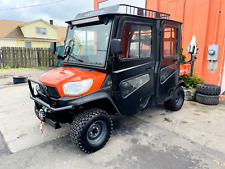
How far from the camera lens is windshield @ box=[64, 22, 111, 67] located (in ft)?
9.19

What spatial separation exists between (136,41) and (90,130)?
5.76ft

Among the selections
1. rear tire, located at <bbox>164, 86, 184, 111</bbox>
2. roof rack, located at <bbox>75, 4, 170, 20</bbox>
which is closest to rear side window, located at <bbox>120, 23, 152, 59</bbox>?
roof rack, located at <bbox>75, 4, 170, 20</bbox>

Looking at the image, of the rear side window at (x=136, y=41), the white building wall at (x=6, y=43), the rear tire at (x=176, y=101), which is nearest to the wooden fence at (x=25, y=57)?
the white building wall at (x=6, y=43)

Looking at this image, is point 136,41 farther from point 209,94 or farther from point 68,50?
point 209,94

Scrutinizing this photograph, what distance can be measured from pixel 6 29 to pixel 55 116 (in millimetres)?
23502

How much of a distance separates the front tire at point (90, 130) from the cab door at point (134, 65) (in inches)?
17.2

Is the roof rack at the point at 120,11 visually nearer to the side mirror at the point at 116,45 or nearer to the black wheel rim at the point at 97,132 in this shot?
the side mirror at the point at 116,45

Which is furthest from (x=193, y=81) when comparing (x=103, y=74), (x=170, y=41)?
(x=103, y=74)

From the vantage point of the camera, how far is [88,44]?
3.09m

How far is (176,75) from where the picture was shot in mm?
4230

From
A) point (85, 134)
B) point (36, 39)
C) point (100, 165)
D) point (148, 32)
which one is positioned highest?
point (36, 39)

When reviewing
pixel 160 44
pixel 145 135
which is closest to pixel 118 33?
pixel 160 44

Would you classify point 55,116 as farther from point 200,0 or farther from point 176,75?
point 200,0

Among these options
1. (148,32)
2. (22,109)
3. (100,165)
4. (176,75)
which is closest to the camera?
(100,165)
